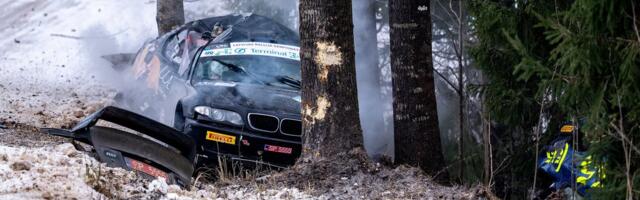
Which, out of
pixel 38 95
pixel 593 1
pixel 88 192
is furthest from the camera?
pixel 38 95

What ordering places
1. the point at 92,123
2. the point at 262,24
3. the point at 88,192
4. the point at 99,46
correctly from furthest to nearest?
the point at 99,46, the point at 262,24, the point at 92,123, the point at 88,192

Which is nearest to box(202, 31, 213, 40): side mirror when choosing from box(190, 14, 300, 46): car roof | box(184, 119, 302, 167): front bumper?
box(190, 14, 300, 46): car roof

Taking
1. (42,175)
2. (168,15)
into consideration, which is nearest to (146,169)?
(42,175)

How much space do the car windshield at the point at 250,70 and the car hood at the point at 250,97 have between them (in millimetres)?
241

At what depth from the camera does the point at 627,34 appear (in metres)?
5.89

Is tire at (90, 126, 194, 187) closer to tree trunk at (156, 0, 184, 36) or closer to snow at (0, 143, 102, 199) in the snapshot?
snow at (0, 143, 102, 199)

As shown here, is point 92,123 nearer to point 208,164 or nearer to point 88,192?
point 88,192

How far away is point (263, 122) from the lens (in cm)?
1043

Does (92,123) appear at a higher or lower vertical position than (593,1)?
lower

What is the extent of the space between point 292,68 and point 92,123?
4767 mm

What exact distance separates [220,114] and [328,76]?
2.27 meters

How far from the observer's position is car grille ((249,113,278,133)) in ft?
34.1

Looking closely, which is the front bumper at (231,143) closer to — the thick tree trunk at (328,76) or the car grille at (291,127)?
the car grille at (291,127)

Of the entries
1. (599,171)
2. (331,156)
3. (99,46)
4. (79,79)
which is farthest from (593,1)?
(99,46)
